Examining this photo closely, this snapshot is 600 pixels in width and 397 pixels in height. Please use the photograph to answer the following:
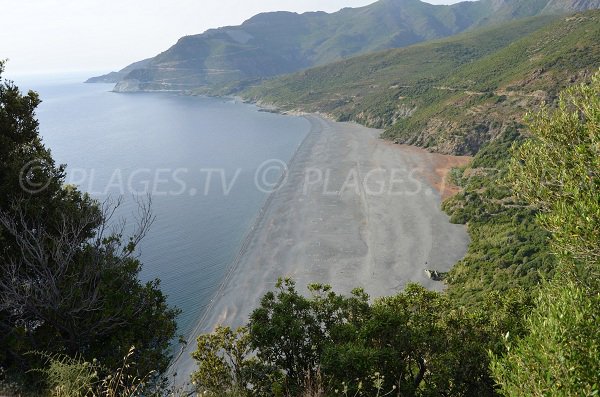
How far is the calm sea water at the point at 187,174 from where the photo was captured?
174 ft

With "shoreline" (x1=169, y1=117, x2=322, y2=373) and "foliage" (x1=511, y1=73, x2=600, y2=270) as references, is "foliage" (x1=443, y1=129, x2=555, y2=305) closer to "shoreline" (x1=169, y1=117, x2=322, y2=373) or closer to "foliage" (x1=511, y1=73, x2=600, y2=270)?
"foliage" (x1=511, y1=73, x2=600, y2=270)

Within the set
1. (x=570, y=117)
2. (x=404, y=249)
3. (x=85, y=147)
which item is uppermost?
(x=570, y=117)

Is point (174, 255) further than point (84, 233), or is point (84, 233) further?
point (174, 255)

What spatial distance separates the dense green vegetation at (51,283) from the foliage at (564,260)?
1258 cm

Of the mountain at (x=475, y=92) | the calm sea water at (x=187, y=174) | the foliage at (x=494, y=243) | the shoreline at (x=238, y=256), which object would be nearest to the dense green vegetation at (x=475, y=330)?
the shoreline at (x=238, y=256)

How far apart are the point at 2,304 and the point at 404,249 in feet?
147

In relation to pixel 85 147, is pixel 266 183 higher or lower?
lower

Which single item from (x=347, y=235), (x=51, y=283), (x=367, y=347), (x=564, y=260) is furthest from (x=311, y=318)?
(x=347, y=235)

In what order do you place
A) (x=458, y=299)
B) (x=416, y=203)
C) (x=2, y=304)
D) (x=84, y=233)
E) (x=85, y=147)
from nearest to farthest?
1. (x=2, y=304)
2. (x=84, y=233)
3. (x=458, y=299)
4. (x=416, y=203)
5. (x=85, y=147)

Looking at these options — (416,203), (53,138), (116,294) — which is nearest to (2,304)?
(116,294)

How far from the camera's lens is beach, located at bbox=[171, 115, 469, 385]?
144 ft

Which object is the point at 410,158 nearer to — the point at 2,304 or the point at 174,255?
the point at 174,255

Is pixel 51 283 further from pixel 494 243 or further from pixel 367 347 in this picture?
pixel 494 243

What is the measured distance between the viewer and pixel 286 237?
57250 millimetres
